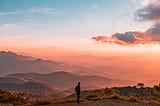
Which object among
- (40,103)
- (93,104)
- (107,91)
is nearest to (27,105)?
(40,103)

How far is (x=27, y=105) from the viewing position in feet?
128

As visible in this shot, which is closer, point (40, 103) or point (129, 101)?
point (40, 103)

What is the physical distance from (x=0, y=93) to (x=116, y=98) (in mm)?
17531

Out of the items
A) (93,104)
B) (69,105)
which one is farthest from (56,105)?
(93,104)

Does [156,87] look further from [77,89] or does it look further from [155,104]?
[77,89]

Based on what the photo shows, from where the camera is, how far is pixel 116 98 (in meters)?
45.5

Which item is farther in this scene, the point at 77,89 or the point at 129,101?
the point at 129,101

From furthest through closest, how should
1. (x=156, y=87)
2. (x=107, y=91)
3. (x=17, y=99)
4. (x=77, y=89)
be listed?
1. (x=156, y=87)
2. (x=107, y=91)
3. (x=17, y=99)
4. (x=77, y=89)

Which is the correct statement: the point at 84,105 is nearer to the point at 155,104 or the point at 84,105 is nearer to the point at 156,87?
the point at 155,104

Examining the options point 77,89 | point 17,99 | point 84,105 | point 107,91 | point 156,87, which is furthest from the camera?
point 156,87

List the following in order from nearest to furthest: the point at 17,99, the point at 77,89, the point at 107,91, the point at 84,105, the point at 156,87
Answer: the point at 84,105 → the point at 77,89 → the point at 17,99 → the point at 107,91 → the point at 156,87

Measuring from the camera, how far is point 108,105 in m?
37.8

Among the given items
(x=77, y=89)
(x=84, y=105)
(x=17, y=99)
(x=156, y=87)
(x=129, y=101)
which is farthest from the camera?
(x=156, y=87)

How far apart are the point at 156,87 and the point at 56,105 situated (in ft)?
107
